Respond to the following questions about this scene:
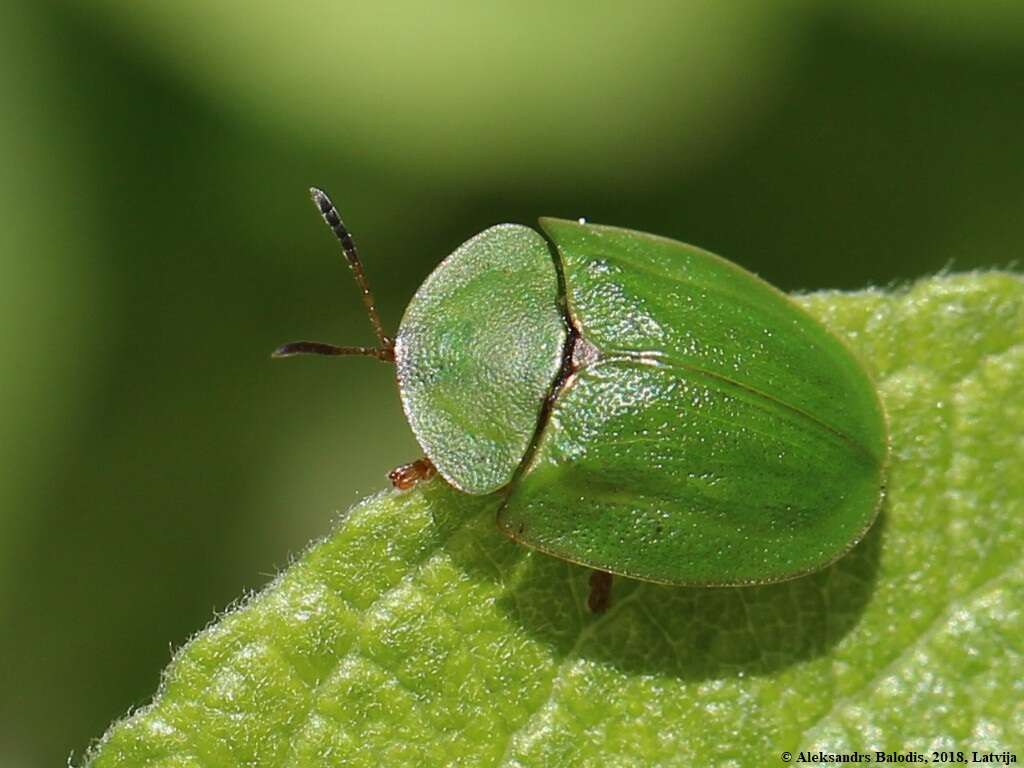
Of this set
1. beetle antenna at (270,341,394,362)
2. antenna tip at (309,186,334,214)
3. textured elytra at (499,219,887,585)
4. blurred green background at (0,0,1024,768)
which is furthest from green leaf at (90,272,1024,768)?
blurred green background at (0,0,1024,768)

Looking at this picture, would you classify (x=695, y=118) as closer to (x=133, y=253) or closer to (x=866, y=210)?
(x=866, y=210)

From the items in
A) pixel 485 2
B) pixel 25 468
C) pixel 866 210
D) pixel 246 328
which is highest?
pixel 485 2

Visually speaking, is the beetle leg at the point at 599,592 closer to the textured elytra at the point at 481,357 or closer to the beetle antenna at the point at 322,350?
the textured elytra at the point at 481,357

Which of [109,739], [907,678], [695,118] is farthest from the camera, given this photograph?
[695,118]

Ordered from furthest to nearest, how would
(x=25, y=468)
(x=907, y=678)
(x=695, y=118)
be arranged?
(x=695, y=118) < (x=25, y=468) < (x=907, y=678)

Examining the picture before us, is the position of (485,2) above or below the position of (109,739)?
above

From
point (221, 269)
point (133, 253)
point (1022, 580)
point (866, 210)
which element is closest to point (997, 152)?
point (866, 210)

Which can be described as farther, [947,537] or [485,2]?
[485,2]
